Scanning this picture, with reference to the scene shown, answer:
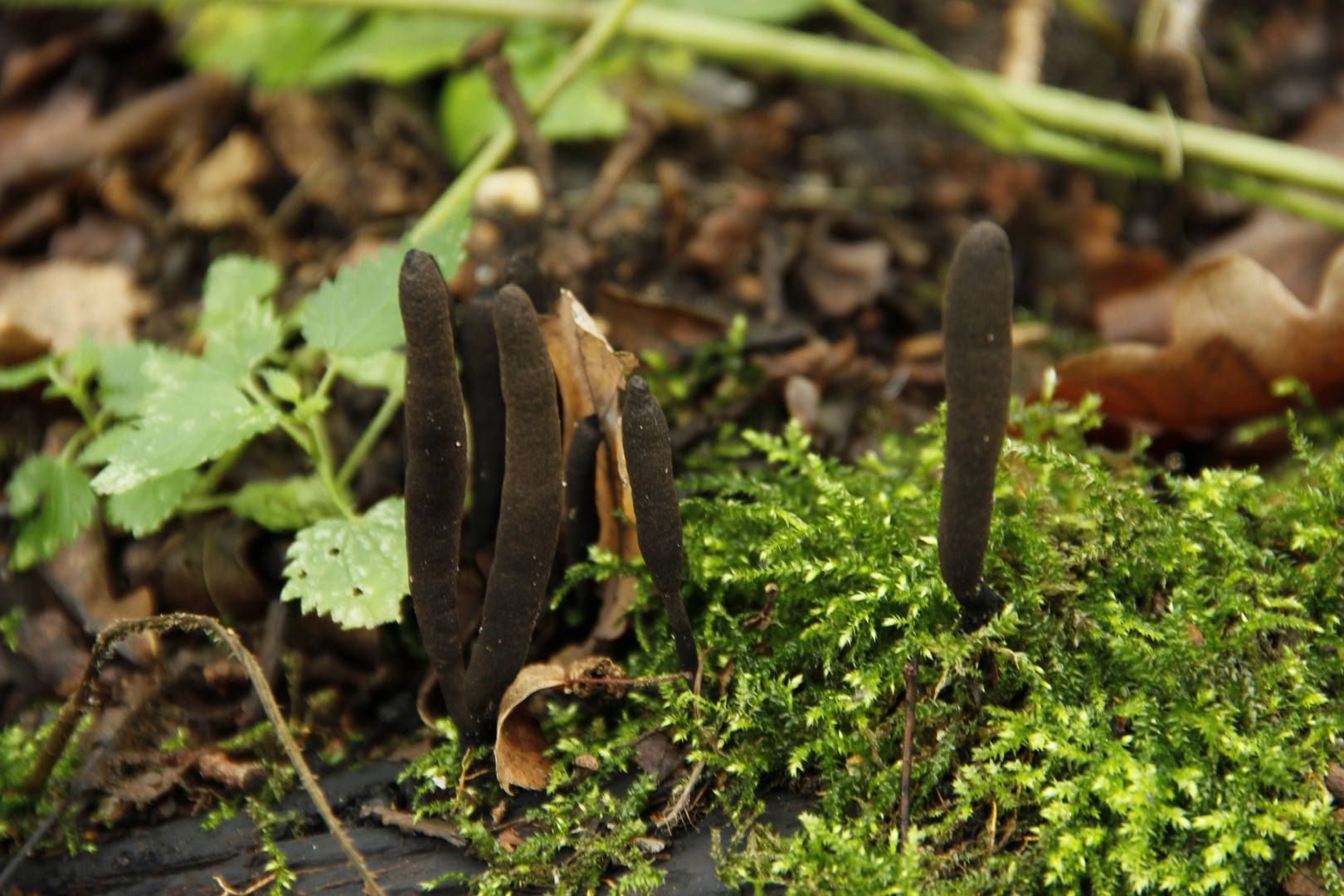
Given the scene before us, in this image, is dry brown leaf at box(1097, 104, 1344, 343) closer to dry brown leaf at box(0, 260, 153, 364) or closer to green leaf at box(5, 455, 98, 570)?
green leaf at box(5, 455, 98, 570)

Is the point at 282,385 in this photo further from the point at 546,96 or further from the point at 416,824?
the point at 546,96

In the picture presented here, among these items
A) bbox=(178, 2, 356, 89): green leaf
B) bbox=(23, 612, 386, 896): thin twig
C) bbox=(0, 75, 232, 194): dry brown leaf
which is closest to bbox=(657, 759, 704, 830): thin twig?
bbox=(23, 612, 386, 896): thin twig

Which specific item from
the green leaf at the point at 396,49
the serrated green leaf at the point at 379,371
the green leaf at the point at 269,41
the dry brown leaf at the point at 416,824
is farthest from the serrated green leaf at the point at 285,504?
the green leaf at the point at 269,41

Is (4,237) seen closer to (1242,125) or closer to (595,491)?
(595,491)

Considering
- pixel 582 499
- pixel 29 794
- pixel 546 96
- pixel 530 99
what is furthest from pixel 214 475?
pixel 530 99

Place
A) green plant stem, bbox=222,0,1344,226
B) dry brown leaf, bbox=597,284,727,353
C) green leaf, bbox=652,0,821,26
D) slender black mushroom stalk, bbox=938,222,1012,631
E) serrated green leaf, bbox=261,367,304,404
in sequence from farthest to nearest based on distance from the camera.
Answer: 1. green leaf, bbox=652,0,821,26
2. green plant stem, bbox=222,0,1344,226
3. dry brown leaf, bbox=597,284,727,353
4. serrated green leaf, bbox=261,367,304,404
5. slender black mushroom stalk, bbox=938,222,1012,631

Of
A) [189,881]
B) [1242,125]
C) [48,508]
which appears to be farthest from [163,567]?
[1242,125]
